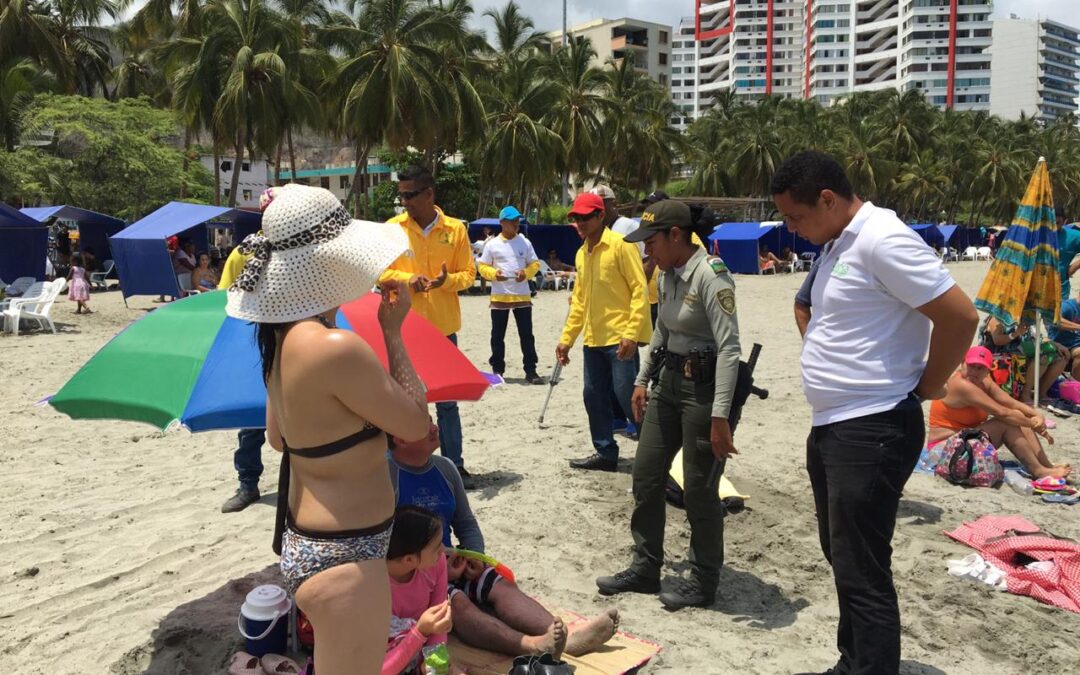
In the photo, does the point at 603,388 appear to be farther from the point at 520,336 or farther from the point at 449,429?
the point at 520,336

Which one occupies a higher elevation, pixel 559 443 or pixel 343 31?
pixel 343 31

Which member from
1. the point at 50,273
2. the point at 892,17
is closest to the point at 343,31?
the point at 50,273

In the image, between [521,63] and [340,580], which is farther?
[521,63]

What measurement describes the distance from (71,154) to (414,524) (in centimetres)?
3033

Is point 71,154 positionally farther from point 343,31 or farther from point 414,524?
point 414,524

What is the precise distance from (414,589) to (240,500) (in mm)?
2485

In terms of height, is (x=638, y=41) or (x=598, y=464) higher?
(x=638, y=41)

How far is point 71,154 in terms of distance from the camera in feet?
91.9

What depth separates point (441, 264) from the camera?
17.6ft

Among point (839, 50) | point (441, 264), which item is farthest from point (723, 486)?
point (839, 50)

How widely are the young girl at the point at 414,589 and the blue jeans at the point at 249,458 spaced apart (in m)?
2.35

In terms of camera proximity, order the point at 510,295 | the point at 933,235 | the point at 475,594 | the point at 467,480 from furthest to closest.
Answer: the point at 933,235 < the point at 510,295 < the point at 467,480 < the point at 475,594

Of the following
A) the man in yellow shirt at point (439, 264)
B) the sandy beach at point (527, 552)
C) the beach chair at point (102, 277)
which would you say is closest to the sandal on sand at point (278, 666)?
the sandy beach at point (527, 552)

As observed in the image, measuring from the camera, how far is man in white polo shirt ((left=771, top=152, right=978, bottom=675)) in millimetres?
2605
